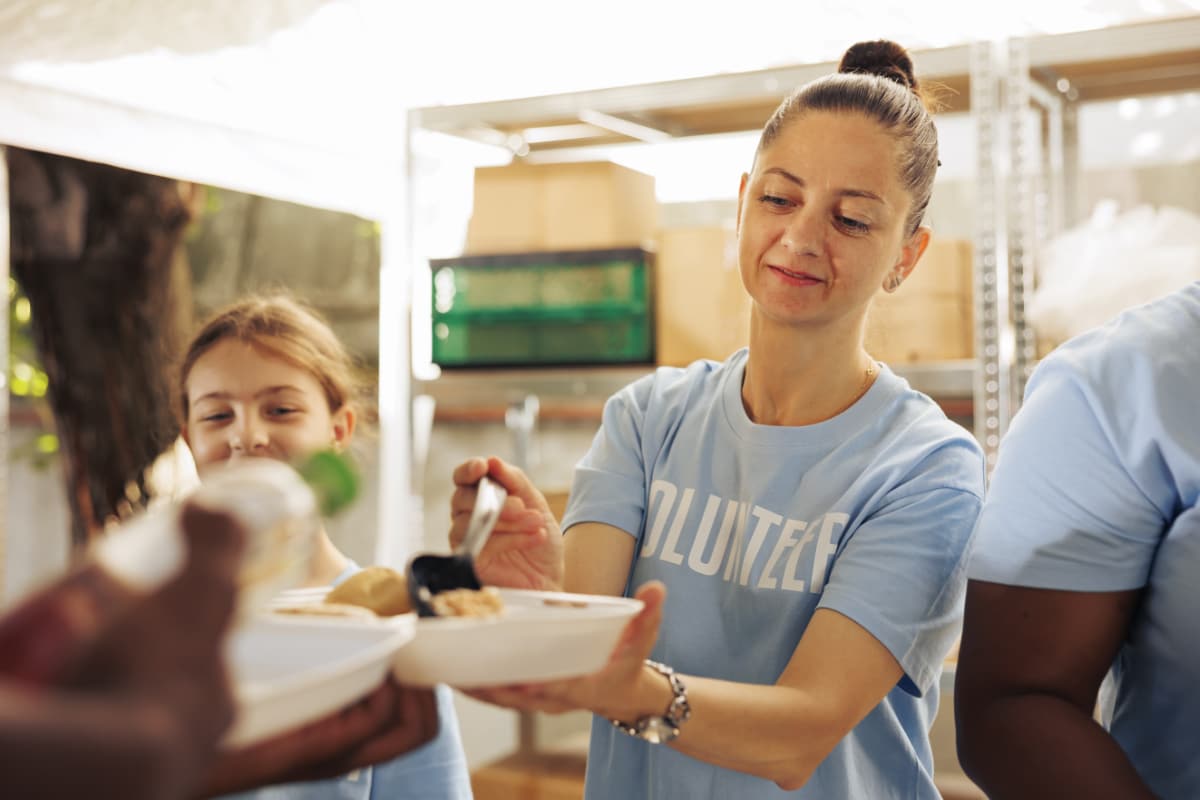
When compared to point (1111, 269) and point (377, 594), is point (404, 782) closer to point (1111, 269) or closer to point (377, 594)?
point (377, 594)

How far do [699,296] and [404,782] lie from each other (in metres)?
1.47

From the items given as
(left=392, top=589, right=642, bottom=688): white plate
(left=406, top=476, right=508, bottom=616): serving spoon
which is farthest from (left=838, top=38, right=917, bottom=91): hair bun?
(left=392, top=589, right=642, bottom=688): white plate

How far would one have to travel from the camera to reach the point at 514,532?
1.02 metres

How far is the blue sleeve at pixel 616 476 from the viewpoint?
1151 mm

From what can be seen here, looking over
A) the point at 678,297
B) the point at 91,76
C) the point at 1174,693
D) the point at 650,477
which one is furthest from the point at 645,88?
the point at 1174,693

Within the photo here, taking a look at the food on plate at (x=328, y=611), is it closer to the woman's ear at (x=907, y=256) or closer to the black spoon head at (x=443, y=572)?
the black spoon head at (x=443, y=572)

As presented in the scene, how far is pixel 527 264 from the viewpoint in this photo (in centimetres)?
259

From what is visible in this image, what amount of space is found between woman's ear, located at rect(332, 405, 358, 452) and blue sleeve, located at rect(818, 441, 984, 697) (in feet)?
1.98

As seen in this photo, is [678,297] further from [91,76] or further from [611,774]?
[611,774]

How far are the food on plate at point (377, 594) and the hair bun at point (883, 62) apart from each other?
73 centimetres

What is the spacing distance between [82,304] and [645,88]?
6.23 ft

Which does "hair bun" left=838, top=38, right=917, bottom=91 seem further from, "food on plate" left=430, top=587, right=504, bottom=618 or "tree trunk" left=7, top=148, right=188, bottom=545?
"tree trunk" left=7, top=148, right=188, bottom=545

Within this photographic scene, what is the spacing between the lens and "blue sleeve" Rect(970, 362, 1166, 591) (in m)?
0.83

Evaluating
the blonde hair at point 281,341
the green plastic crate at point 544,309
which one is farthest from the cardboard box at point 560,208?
the blonde hair at point 281,341
